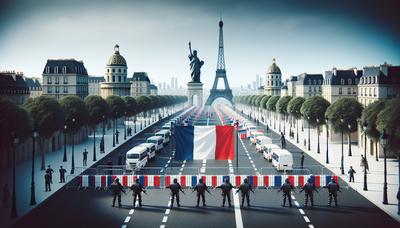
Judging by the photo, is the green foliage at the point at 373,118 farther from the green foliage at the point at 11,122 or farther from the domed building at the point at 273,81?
the domed building at the point at 273,81

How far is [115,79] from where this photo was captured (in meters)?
124

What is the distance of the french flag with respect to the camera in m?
30.2

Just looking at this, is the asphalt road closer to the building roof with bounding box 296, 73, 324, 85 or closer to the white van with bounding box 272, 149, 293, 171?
the white van with bounding box 272, 149, 293, 171

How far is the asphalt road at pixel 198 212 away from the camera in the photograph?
24469mm

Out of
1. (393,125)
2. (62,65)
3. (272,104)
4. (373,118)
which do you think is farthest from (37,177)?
(272,104)

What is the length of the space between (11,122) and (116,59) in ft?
310

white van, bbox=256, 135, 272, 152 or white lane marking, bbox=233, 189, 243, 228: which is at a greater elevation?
white van, bbox=256, 135, 272, 152

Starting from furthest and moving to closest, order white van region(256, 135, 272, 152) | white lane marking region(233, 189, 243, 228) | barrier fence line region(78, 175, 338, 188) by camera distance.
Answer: white van region(256, 135, 272, 152), barrier fence line region(78, 175, 338, 188), white lane marking region(233, 189, 243, 228)

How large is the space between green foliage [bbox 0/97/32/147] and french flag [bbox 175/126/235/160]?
12.3 metres

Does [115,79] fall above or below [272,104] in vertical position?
above

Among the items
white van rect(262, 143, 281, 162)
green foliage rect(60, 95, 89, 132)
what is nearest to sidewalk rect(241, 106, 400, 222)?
white van rect(262, 143, 281, 162)

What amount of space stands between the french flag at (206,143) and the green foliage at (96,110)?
38753 millimetres

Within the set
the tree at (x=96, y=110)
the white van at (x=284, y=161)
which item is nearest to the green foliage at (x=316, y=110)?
the white van at (x=284, y=161)

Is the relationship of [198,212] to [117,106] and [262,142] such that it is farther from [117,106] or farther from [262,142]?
[117,106]
